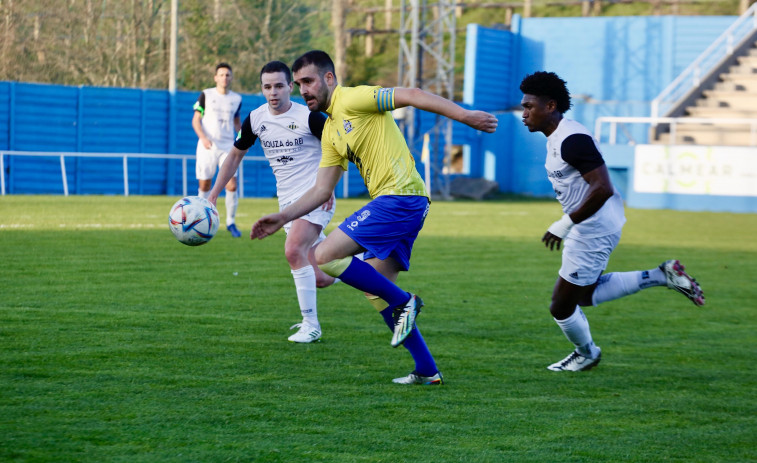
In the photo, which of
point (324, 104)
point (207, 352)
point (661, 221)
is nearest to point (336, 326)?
point (207, 352)

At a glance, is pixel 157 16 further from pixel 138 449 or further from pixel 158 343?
pixel 138 449

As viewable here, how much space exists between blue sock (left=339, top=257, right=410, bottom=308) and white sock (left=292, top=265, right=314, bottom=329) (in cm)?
158

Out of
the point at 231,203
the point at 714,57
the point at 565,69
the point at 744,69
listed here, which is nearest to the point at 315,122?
the point at 231,203

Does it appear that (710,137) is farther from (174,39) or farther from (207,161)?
(207,161)

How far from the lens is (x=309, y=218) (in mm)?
7332

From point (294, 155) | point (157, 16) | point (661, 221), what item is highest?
point (157, 16)

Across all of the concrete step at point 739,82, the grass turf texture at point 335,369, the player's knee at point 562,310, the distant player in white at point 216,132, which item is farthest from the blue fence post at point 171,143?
the player's knee at point 562,310

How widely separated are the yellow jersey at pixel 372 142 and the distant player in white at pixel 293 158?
154 centimetres

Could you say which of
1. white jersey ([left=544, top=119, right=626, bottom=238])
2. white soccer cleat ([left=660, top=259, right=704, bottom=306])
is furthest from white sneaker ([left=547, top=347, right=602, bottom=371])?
white jersey ([left=544, top=119, right=626, bottom=238])

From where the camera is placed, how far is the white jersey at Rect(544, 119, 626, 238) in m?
5.96

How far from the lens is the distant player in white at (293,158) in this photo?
7324 millimetres

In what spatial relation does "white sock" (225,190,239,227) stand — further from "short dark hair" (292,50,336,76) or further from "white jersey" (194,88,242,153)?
"short dark hair" (292,50,336,76)

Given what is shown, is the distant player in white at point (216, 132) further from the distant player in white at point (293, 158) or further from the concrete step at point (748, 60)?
the concrete step at point (748, 60)

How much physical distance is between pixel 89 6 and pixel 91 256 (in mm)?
21473
